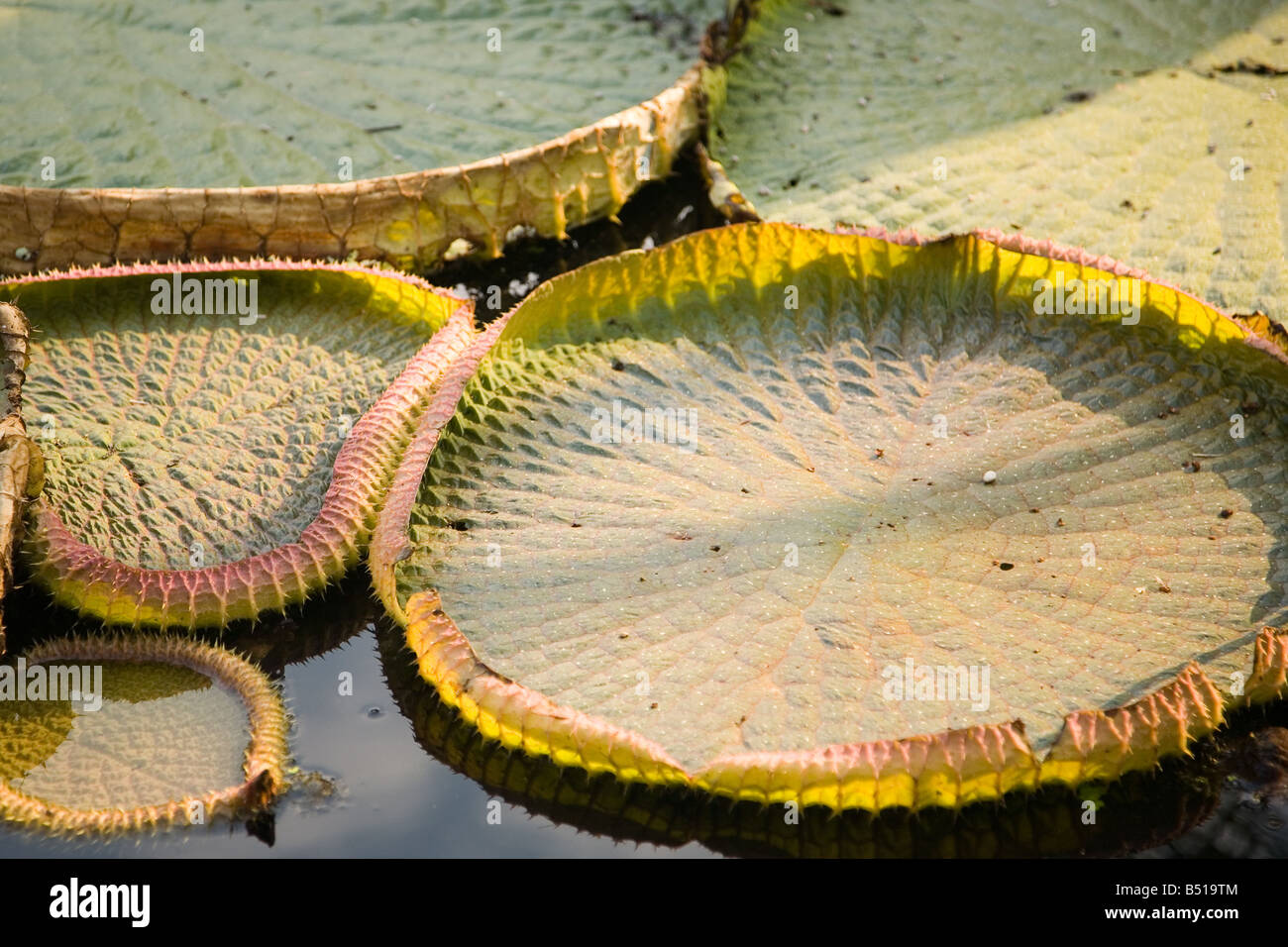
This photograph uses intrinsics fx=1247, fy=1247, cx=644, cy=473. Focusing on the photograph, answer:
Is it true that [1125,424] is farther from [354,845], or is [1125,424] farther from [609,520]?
[354,845]

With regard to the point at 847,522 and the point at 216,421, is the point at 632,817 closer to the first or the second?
the point at 847,522

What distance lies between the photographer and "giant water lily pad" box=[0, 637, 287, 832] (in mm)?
2062

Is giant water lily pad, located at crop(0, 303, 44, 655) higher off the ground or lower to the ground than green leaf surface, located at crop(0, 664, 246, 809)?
higher

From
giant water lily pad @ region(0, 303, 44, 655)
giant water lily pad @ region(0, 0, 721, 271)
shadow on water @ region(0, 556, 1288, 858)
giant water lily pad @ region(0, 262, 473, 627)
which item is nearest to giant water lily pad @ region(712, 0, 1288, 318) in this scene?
giant water lily pad @ region(0, 0, 721, 271)

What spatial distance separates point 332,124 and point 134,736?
1.95 m

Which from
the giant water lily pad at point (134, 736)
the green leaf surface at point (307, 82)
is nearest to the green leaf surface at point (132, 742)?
the giant water lily pad at point (134, 736)

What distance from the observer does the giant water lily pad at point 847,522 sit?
209 cm

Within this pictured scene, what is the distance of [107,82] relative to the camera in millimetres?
3547

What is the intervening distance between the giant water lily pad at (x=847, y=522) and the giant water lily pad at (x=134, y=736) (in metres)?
0.34

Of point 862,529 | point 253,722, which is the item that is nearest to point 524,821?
point 253,722

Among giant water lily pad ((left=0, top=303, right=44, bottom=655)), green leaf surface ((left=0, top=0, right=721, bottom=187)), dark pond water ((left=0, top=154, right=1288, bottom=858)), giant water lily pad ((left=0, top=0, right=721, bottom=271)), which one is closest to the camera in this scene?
dark pond water ((left=0, top=154, right=1288, bottom=858))

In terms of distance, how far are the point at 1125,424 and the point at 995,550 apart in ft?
1.66

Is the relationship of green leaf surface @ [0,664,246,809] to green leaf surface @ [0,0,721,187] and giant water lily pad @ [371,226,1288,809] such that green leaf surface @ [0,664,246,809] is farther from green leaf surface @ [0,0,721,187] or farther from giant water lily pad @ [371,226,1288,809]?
green leaf surface @ [0,0,721,187]

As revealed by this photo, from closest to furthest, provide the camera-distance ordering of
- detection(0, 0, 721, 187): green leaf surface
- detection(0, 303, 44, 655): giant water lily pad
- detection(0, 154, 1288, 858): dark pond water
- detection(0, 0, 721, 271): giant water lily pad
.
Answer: detection(0, 154, 1288, 858): dark pond water
detection(0, 303, 44, 655): giant water lily pad
detection(0, 0, 721, 271): giant water lily pad
detection(0, 0, 721, 187): green leaf surface
